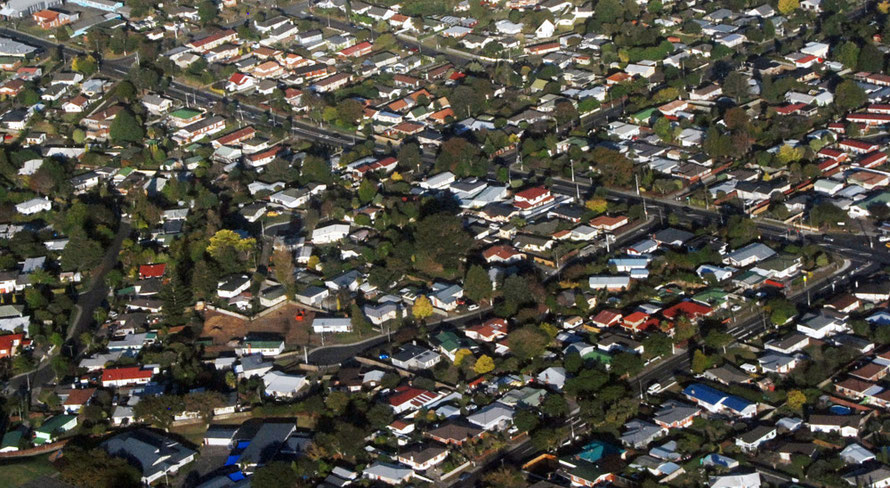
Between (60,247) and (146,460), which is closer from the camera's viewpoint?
(146,460)

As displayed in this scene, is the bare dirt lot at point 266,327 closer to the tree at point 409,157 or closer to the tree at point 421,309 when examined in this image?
the tree at point 421,309

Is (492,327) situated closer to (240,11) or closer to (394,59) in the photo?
(394,59)

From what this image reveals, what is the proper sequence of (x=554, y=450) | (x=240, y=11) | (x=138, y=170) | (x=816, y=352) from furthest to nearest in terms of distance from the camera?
(x=240, y=11), (x=138, y=170), (x=816, y=352), (x=554, y=450)

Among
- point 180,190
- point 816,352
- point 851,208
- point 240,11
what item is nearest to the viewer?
point 816,352

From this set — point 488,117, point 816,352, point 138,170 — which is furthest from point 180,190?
point 816,352

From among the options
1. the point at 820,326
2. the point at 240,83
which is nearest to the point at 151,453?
the point at 820,326

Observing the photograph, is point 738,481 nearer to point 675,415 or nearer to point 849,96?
point 675,415

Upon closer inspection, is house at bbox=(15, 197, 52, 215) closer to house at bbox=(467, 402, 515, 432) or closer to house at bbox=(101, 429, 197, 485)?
house at bbox=(101, 429, 197, 485)
